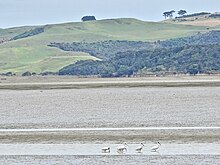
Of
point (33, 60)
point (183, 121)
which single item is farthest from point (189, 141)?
point (33, 60)

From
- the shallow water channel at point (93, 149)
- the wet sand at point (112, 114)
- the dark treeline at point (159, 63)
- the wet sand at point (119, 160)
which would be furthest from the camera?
the dark treeline at point (159, 63)

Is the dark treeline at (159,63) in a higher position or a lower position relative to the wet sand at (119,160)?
lower

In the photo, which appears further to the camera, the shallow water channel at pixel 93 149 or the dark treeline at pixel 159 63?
the dark treeline at pixel 159 63

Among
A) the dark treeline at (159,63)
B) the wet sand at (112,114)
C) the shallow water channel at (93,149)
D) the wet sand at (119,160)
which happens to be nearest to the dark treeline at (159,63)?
the dark treeline at (159,63)

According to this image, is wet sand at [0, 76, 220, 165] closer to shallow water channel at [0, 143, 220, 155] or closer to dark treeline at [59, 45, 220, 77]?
shallow water channel at [0, 143, 220, 155]

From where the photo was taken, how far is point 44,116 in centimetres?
5300

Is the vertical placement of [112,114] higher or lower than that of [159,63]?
higher

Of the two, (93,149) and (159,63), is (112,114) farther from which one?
(159,63)

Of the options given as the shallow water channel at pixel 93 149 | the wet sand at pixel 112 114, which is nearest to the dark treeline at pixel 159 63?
the wet sand at pixel 112 114

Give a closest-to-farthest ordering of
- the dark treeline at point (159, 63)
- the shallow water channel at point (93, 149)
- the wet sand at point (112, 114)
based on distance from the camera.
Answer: the wet sand at point (112, 114) < the shallow water channel at point (93, 149) < the dark treeline at point (159, 63)

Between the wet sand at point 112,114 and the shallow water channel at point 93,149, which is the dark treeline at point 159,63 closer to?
the wet sand at point 112,114

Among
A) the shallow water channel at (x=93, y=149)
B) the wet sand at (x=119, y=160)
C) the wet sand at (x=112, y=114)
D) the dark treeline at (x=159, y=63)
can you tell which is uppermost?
the wet sand at (x=119, y=160)

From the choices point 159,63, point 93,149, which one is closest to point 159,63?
point 159,63

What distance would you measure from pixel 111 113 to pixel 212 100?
12.9 m
